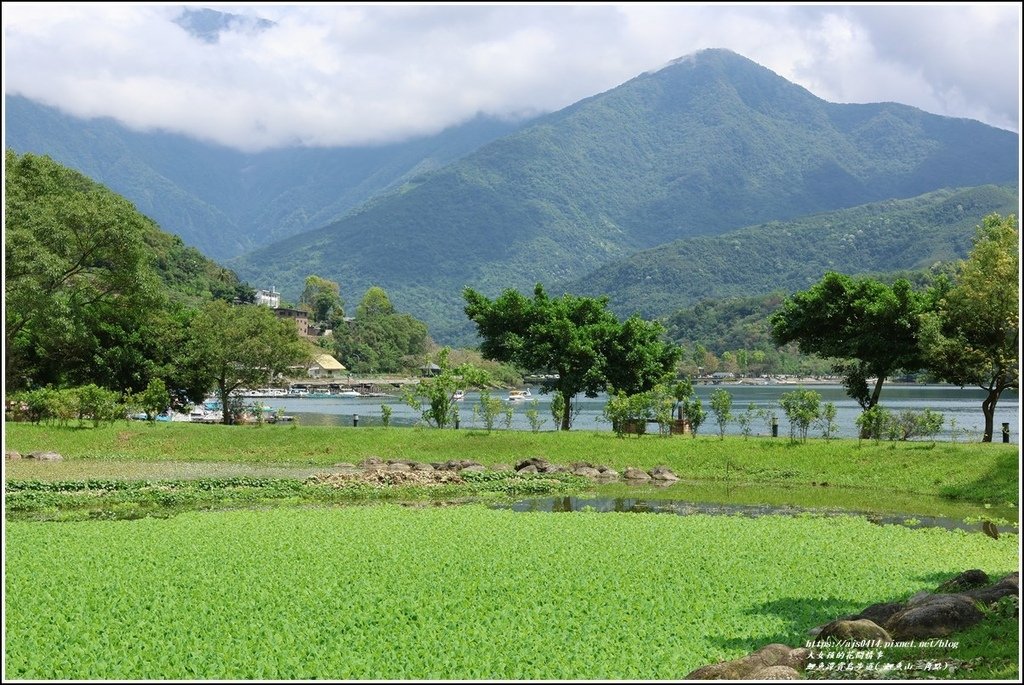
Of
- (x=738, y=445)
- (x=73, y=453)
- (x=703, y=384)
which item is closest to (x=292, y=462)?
(x=73, y=453)

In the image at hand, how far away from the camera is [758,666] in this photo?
7.87 meters

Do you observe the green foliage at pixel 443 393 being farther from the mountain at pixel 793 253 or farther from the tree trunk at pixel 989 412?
the mountain at pixel 793 253

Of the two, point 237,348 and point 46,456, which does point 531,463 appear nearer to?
point 46,456

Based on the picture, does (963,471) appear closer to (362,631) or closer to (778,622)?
(778,622)

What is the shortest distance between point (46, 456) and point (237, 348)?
569 inches

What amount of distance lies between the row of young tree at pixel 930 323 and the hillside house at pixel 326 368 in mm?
92213

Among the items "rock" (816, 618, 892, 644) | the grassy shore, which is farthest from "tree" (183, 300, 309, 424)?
"rock" (816, 618, 892, 644)

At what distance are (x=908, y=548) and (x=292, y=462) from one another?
2209 centimetres

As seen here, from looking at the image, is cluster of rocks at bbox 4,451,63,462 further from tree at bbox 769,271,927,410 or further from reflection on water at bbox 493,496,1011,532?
tree at bbox 769,271,927,410

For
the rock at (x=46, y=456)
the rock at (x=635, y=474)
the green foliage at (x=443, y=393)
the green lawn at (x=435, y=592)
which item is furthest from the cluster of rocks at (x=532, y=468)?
the green lawn at (x=435, y=592)

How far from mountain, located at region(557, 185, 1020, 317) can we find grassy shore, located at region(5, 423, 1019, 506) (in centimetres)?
12012

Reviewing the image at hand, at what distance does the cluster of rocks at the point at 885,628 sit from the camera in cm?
780

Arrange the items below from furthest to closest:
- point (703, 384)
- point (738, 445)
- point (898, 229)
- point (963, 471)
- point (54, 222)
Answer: point (898, 229) → point (703, 384) → point (54, 222) → point (738, 445) → point (963, 471)

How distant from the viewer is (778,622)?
10219 mm
